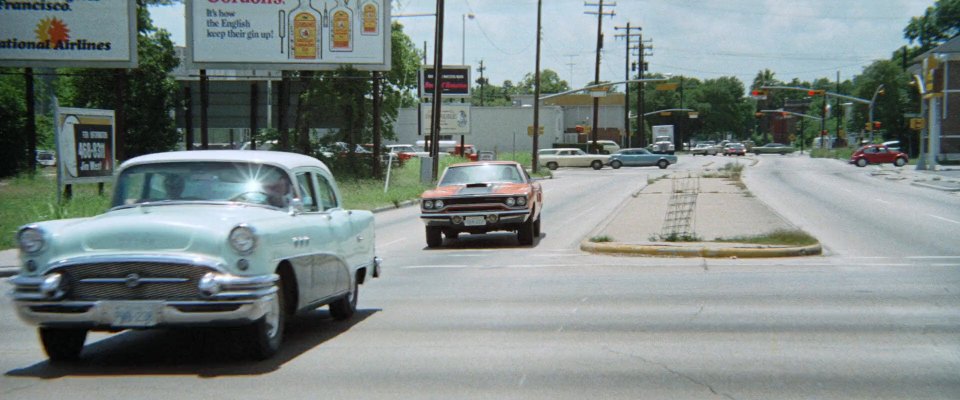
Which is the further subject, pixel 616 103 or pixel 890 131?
pixel 616 103

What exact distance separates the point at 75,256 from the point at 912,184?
1727 inches

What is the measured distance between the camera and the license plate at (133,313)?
23.6ft

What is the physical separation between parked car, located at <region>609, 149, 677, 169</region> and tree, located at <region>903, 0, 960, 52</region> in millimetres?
51825

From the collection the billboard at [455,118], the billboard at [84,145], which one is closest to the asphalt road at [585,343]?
the billboard at [84,145]

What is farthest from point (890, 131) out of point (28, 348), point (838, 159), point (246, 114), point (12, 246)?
point (28, 348)

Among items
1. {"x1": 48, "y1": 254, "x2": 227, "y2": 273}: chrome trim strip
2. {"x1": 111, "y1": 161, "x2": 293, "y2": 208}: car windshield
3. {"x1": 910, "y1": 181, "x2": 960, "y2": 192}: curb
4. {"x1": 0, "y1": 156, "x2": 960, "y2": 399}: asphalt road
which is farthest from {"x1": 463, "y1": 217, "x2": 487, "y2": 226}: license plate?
{"x1": 910, "y1": 181, "x2": 960, "y2": 192}: curb

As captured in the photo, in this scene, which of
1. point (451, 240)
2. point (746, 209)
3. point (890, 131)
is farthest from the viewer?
point (890, 131)

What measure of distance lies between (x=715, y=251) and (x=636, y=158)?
2311 inches

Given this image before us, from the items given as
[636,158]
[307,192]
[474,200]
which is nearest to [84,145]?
[474,200]

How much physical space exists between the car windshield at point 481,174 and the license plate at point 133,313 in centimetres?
1280

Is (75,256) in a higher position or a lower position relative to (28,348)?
higher

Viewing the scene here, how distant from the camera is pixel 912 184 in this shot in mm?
44906

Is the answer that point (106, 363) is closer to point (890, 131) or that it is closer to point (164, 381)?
point (164, 381)

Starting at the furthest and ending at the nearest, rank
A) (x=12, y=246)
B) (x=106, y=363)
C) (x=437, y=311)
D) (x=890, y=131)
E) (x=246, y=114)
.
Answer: (x=890, y=131) < (x=246, y=114) < (x=12, y=246) < (x=437, y=311) < (x=106, y=363)
